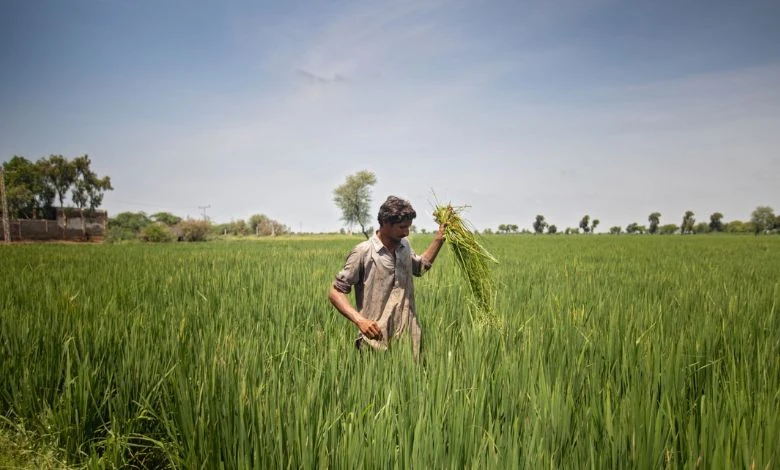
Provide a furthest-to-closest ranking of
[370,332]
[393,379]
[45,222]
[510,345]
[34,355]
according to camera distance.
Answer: [45,222] → [34,355] → [510,345] → [370,332] → [393,379]

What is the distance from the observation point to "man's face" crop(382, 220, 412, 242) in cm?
266

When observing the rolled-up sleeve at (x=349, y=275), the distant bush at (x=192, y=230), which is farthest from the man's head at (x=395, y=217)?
the distant bush at (x=192, y=230)

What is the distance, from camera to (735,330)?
2.94m

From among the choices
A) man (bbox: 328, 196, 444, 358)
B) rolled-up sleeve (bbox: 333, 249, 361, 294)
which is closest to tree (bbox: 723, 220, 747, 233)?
man (bbox: 328, 196, 444, 358)

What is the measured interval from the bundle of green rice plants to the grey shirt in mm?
376

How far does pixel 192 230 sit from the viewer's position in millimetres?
40969

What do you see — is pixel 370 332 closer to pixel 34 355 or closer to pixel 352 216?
pixel 34 355

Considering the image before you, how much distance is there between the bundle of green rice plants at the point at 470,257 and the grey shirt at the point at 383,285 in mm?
376

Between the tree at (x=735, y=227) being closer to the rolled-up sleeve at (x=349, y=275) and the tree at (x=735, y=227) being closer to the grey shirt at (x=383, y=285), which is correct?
the grey shirt at (x=383, y=285)

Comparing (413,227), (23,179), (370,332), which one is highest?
(23,179)

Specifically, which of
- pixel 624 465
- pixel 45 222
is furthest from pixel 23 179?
pixel 624 465

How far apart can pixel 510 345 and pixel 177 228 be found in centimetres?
4419

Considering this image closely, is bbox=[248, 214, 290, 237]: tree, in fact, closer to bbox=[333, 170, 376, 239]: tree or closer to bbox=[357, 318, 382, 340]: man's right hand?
bbox=[333, 170, 376, 239]: tree

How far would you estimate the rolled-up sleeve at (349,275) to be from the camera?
2.79m
